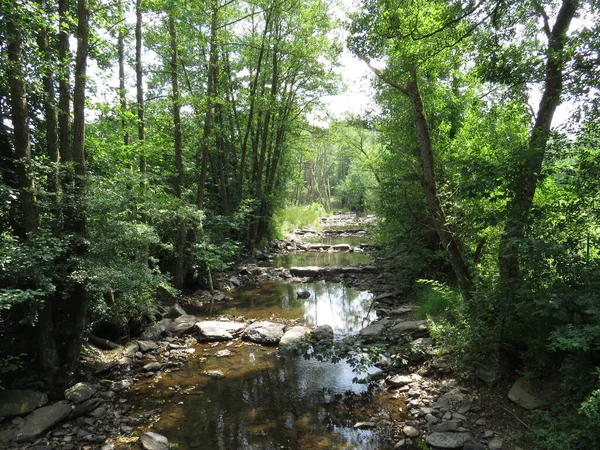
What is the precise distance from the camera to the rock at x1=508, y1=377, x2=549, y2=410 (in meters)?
4.45

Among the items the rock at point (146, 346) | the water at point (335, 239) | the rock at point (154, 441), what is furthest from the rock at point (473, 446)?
the water at point (335, 239)

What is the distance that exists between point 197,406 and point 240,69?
1661 cm

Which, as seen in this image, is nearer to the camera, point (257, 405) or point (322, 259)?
point (257, 405)

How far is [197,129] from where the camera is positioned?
1312cm

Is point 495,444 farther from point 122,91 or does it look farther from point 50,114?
point 122,91

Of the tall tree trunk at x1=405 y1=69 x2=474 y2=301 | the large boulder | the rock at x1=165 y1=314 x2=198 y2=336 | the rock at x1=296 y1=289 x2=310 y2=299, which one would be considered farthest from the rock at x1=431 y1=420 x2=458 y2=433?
the rock at x1=296 y1=289 x2=310 y2=299

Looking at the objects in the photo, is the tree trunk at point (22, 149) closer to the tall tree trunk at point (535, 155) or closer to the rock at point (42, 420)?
the rock at point (42, 420)

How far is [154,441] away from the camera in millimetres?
4574

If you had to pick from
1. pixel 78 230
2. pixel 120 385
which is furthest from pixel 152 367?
pixel 78 230

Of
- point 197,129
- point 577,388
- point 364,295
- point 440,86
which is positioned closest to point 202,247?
point 197,129

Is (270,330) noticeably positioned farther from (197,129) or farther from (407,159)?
(197,129)

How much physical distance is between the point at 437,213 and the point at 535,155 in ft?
7.45

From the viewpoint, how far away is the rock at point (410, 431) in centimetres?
458

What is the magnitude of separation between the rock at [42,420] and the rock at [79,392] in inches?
4.8
